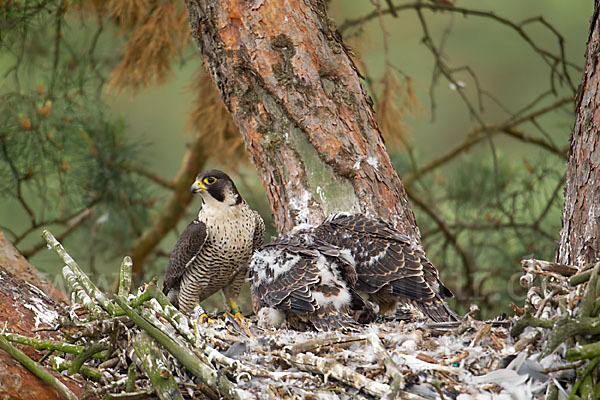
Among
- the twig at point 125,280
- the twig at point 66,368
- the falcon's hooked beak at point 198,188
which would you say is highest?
the falcon's hooked beak at point 198,188

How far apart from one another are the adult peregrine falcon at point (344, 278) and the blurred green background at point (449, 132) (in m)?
1.24

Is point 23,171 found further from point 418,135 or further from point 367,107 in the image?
point 418,135

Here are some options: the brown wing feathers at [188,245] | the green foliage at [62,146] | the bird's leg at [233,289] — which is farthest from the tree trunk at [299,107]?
the green foliage at [62,146]

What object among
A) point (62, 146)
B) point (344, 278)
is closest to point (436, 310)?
point (344, 278)

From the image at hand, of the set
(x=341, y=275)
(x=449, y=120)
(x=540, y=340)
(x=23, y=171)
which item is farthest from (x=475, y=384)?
(x=449, y=120)

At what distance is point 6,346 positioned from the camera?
1.71 metres

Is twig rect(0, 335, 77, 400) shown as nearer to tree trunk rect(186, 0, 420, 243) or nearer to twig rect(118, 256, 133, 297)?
twig rect(118, 256, 133, 297)

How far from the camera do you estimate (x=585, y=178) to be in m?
2.24

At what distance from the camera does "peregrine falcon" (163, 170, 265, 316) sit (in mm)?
3230

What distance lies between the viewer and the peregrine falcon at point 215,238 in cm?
323

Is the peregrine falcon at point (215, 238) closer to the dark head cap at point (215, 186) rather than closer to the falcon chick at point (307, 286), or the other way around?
the dark head cap at point (215, 186)

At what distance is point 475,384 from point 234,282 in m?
2.02

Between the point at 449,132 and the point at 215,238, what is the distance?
6424mm

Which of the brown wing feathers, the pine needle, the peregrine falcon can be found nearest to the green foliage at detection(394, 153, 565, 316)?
the pine needle
